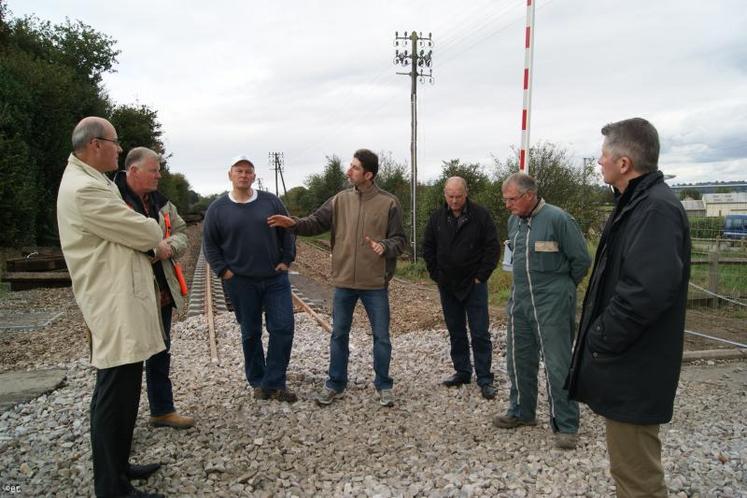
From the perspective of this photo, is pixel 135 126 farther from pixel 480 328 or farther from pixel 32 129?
pixel 480 328

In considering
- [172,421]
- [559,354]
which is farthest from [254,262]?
[559,354]

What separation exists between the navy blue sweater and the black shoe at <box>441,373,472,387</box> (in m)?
1.95

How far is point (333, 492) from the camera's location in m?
3.29

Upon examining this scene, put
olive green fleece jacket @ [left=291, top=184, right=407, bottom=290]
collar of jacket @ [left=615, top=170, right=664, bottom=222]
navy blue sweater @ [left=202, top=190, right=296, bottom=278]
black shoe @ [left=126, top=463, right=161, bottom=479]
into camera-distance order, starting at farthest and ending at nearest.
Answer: olive green fleece jacket @ [left=291, top=184, right=407, bottom=290], navy blue sweater @ [left=202, top=190, right=296, bottom=278], black shoe @ [left=126, top=463, right=161, bottom=479], collar of jacket @ [left=615, top=170, right=664, bottom=222]

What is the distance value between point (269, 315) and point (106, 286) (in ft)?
6.06

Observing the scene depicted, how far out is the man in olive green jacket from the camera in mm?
4594

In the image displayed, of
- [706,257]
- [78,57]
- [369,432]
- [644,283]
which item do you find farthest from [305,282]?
[78,57]

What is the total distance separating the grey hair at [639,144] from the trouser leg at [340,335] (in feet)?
9.07

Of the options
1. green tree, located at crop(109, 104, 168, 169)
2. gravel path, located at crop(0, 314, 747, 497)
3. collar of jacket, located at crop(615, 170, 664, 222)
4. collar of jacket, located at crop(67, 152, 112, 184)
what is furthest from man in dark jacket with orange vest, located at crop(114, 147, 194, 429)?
green tree, located at crop(109, 104, 168, 169)

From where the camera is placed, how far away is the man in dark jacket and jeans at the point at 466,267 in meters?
4.91

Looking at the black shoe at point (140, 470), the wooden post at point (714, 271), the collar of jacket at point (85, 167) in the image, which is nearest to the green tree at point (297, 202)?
the wooden post at point (714, 271)

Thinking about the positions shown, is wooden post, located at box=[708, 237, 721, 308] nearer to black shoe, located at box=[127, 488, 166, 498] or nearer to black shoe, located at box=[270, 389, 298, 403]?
black shoe, located at box=[270, 389, 298, 403]

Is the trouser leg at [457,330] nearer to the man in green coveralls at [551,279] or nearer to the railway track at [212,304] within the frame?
the man in green coveralls at [551,279]

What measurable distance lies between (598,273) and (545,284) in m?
1.37
